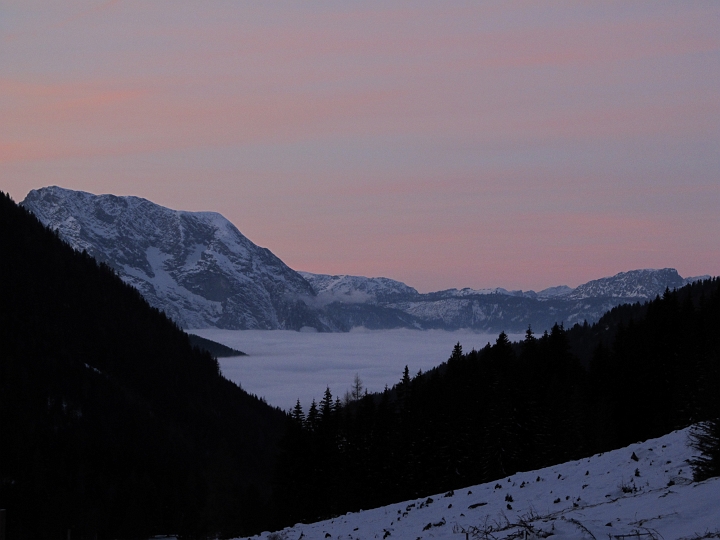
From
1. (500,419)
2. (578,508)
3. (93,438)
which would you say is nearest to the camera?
(578,508)

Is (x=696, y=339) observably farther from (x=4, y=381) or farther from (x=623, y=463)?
(x=4, y=381)

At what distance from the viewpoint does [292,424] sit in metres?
71.6

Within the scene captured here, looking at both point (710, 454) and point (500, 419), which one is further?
point (500, 419)

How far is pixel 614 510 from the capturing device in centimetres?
1878

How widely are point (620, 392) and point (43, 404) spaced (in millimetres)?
121321

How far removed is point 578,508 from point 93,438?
145828 millimetres

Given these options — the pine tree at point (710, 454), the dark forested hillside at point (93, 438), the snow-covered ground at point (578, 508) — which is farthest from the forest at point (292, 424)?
the snow-covered ground at point (578, 508)

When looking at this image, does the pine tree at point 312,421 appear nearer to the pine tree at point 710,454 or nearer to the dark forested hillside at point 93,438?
the dark forested hillside at point 93,438

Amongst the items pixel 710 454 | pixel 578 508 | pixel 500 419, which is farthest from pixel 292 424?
pixel 578 508

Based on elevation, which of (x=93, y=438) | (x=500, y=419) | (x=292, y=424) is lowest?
(x=93, y=438)

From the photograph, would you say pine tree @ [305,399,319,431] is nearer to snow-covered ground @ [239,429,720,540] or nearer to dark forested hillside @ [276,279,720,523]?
dark forested hillside @ [276,279,720,523]

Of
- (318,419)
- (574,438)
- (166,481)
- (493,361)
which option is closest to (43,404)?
(166,481)

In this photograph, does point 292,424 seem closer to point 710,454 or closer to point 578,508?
point 710,454

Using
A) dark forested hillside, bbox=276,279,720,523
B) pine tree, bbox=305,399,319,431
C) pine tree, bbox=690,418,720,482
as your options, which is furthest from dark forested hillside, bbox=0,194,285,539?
pine tree, bbox=690,418,720,482
